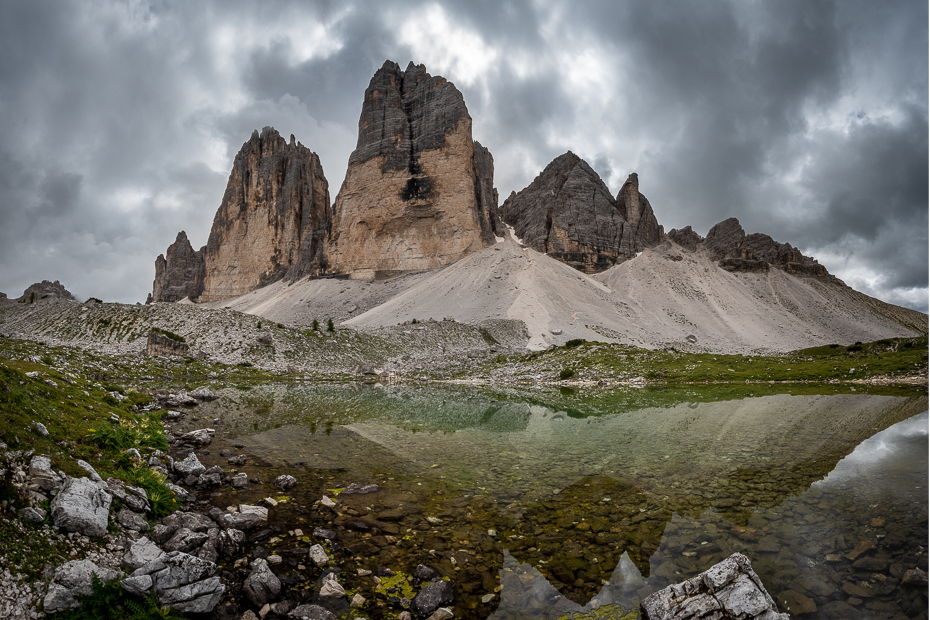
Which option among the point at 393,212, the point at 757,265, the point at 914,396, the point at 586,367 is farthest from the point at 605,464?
the point at 757,265

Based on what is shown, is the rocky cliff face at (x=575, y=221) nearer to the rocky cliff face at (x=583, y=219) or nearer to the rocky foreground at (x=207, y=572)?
the rocky cliff face at (x=583, y=219)

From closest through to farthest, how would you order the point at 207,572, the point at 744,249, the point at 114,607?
the point at 114,607 < the point at 207,572 < the point at 744,249

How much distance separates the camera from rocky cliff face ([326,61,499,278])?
110250 millimetres

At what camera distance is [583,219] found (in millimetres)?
130875

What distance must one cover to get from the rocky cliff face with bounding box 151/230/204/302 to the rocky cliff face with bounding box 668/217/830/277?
620ft

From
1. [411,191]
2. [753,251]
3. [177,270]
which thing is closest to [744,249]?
[753,251]

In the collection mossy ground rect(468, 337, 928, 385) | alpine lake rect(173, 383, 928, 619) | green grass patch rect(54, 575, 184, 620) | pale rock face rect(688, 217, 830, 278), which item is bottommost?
alpine lake rect(173, 383, 928, 619)

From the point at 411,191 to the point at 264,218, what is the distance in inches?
2710

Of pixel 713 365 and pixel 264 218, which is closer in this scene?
pixel 713 365

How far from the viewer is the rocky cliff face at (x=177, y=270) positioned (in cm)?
16862

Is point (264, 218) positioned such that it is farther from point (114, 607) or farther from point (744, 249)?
point (744, 249)

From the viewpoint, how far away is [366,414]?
768 inches

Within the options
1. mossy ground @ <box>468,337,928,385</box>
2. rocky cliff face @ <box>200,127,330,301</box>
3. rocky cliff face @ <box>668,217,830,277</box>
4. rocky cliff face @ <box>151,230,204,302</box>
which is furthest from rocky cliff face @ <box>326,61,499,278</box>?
rocky cliff face @ <box>151,230,204,302</box>

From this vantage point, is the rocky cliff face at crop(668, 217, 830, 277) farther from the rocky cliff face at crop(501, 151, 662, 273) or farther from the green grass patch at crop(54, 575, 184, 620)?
the green grass patch at crop(54, 575, 184, 620)
